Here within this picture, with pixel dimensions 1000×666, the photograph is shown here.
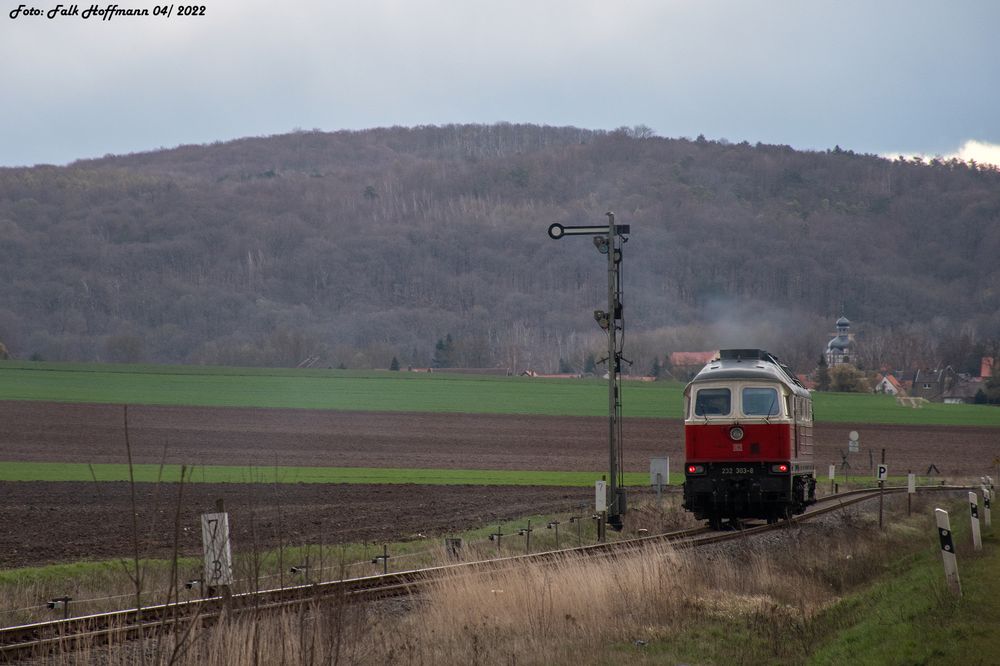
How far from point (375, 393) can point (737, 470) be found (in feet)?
294

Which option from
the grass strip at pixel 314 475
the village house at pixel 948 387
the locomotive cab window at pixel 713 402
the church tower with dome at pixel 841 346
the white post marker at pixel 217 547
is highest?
the church tower with dome at pixel 841 346

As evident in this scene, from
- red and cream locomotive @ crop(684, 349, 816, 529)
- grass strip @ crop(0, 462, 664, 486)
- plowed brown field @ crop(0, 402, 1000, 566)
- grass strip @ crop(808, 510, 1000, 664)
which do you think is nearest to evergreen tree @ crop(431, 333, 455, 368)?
plowed brown field @ crop(0, 402, 1000, 566)

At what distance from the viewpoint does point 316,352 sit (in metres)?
180

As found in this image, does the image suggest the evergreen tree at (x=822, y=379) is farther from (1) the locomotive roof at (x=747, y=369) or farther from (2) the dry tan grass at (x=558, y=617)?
(2) the dry tan grass at (x=558, y=617)

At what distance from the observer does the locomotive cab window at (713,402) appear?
2800cm

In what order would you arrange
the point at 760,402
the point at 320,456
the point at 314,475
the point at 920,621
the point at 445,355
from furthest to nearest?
the point at 445,355
the point at 320,456
the point at 314,475
the point at 760,402
the point at 920,621

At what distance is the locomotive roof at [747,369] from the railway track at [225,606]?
3568mm

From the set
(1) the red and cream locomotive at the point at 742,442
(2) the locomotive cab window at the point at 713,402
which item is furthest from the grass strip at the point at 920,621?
(2) the locomotive cab window at the point at 713,402

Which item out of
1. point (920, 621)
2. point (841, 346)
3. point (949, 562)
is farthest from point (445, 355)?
point (920, 621)

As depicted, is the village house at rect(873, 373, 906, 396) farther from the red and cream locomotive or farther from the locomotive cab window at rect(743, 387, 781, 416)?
the locomotive cab window at rect(743, 387, 781, 416)

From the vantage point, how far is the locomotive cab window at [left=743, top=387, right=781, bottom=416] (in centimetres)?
2753

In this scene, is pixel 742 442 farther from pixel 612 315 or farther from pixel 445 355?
pixel 445 355

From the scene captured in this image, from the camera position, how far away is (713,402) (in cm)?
2819

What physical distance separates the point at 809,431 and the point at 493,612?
62.4 ft
